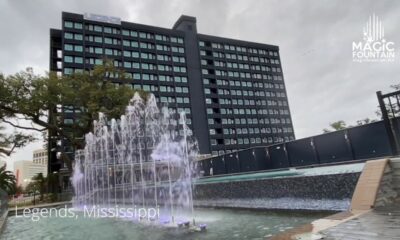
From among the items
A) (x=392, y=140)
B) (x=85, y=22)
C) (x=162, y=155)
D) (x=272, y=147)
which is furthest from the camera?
(x=85, y=22)

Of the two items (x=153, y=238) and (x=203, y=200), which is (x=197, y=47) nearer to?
(x=203, y=200)

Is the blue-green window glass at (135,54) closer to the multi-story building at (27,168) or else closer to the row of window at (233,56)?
the row of window at (233,56)

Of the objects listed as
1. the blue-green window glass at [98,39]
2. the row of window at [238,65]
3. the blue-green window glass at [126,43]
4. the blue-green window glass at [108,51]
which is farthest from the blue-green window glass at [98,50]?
the row of window at [238,65]

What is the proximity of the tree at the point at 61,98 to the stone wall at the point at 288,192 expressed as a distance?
1706cm

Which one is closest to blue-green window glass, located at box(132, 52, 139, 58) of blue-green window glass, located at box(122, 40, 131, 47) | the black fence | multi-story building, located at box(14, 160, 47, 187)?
blue-green window glass, located at box(122, 40, 131, 47)

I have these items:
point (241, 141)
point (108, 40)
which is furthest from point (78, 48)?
point (241, 141)

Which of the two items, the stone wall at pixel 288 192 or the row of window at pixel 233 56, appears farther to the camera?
the row of window at pixel 233 56

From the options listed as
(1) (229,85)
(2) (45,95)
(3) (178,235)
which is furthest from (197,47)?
(3) (178,235)

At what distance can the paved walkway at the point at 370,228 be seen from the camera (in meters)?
3.25

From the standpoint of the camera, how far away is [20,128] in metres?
25.8

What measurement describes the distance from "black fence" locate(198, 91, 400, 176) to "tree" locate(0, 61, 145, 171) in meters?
12.7

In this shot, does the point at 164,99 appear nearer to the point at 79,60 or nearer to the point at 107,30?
the point at 79,60

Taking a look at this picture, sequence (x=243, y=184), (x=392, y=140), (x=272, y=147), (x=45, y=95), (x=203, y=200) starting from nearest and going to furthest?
(x=392, y=140)
(x=243, y=184)
(x=203, y=200)
(x=272, y=147)
(x=45, y=95)

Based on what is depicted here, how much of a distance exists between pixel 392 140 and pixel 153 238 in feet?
23.3
